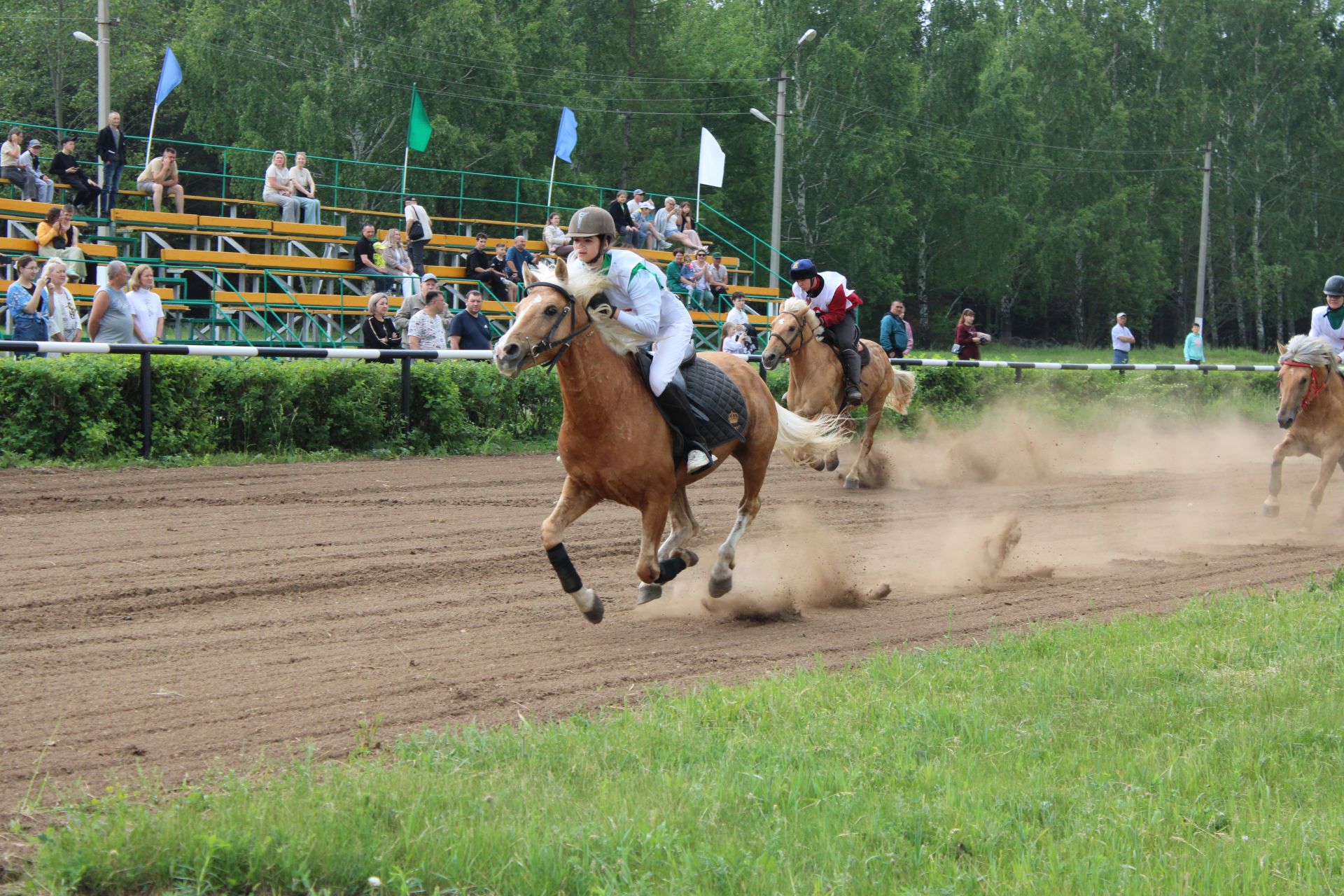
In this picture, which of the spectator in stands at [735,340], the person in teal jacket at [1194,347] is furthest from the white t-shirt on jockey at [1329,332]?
the person in teal jacket at [1194,347]

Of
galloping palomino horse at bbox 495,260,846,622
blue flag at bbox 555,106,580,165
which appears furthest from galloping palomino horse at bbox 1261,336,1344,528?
blue flag at bbox 555,106,580,165

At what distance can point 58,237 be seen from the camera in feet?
60.2

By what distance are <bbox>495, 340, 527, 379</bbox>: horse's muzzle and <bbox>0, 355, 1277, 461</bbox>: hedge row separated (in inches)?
287

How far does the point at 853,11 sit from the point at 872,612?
145 ft

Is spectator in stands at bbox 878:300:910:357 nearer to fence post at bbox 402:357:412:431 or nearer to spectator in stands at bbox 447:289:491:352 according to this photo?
spectator in stands at bbox 447:289:491:352

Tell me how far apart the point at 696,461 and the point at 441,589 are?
6.80 ft

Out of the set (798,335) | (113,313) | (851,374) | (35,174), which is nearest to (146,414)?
(113,313)

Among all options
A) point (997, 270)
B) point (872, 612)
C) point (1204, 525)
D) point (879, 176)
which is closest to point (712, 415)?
point (872, 612)

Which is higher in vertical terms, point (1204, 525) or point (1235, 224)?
point (1235, 224)

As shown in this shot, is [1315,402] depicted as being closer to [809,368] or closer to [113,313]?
[809,368]

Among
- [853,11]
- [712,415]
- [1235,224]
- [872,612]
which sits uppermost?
[853,11]

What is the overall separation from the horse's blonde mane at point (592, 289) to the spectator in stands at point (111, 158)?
1684cm

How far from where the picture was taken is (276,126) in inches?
1596

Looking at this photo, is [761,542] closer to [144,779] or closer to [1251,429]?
[144,779]
